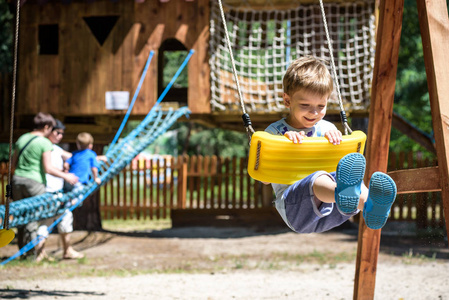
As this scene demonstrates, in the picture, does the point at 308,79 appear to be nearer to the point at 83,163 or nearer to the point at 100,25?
the point at 83,163

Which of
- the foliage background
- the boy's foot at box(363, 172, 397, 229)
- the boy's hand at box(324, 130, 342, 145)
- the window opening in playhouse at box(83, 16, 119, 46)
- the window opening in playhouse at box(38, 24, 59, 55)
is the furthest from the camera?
the foliage background

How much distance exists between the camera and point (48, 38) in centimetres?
1012

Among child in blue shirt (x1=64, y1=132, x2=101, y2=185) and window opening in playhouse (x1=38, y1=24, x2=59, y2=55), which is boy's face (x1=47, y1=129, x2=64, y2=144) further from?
window opening in playhouse (x1=38, y1=24, x2=59, y2=55)

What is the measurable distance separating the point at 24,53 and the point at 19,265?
3712mm

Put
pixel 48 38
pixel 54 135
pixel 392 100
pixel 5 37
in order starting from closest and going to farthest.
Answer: pixel 392 100
pixel 54 135
pixel 48 38
pixel 5 37

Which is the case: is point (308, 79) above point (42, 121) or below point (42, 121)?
above

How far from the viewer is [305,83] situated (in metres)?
3.04

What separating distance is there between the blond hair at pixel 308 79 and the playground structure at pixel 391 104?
835 mm

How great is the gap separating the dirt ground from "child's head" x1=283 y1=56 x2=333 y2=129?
3.12 meters

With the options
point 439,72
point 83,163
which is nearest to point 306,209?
point 439,72

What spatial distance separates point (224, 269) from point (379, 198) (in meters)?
5.05

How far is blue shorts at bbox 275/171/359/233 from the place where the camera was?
9.73ft

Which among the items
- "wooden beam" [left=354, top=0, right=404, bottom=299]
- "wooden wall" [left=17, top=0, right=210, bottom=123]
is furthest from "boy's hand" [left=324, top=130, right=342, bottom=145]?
"wooden wall" [left=17, top=0, right=210, bottom=123]

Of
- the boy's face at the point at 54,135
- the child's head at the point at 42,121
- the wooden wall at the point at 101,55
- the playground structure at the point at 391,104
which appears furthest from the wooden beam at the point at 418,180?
the wooden wall at the point at 101,55
